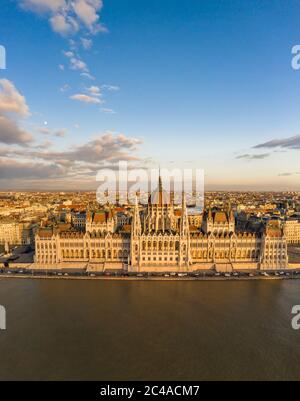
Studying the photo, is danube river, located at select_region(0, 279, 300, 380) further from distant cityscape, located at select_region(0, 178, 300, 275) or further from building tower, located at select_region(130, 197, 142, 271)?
building tower, located at select_region(130, 197, 142, 271)

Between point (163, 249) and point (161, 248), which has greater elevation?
point (161, 248)

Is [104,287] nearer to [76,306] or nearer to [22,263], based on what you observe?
[76,306]

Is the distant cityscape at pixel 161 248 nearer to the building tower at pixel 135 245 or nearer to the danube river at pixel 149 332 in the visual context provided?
the building tower at pixel 135 245

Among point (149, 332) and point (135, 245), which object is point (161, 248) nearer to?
point (135, 245)

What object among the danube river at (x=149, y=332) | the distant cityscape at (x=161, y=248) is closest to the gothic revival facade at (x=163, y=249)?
the distant cityscape at (x=161, y=248)

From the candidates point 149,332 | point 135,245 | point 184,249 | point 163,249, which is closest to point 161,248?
point 163,249
